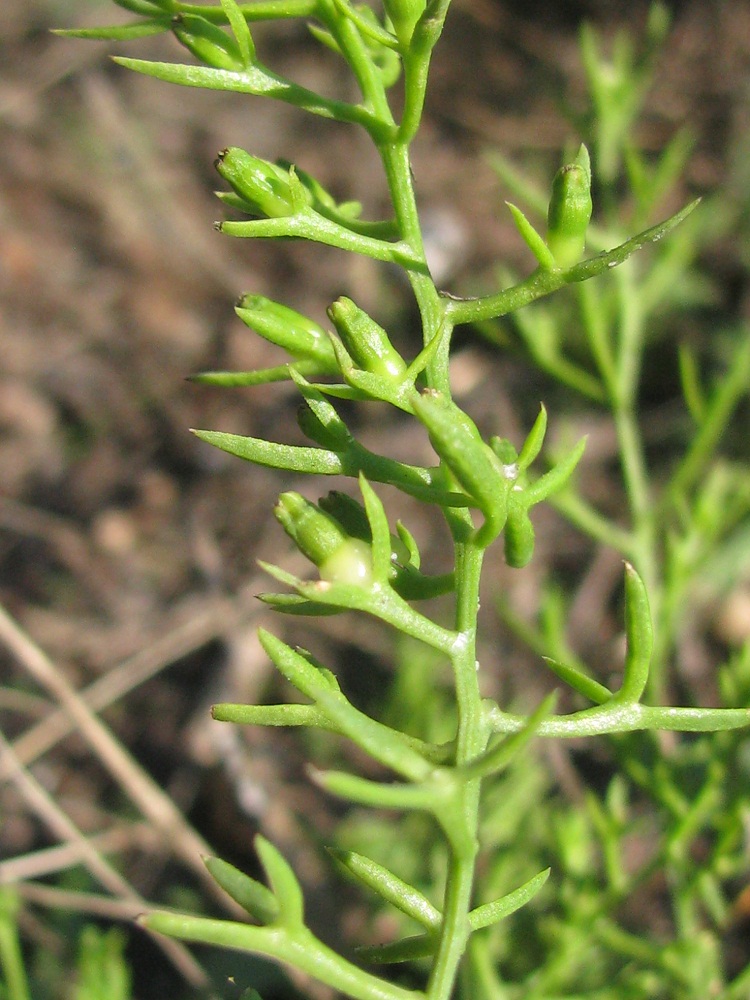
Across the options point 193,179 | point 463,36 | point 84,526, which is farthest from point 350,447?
point 463,36

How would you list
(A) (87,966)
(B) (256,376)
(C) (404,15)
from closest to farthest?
(C) (404,15), (B) (256,376), (A) (87,966)

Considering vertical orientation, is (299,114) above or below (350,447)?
below

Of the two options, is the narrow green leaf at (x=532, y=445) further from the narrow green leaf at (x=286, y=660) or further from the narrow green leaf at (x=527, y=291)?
the narrow green leaf at (x=286, y=660)

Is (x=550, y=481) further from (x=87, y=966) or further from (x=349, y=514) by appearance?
(x=87, y=966)

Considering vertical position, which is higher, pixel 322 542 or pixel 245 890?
pixel 322 542

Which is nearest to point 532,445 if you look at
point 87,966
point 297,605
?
point 297,605

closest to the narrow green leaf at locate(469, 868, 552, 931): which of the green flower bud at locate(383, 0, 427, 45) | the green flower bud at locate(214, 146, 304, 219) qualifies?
the green flower bud at locate(214, 146, 304, 219)

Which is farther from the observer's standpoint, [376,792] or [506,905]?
[506,905]

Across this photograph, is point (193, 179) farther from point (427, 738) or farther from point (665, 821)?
→ point (665, 821)
